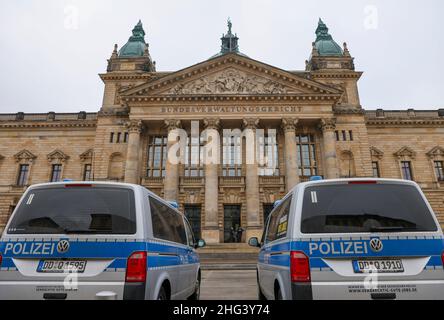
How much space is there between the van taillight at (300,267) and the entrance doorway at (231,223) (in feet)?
75.8

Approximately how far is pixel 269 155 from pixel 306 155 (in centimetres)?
394

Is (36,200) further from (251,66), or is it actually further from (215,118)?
(251,66)

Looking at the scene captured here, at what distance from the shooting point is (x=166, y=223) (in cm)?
530

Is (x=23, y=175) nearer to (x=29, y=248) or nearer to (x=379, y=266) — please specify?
(x=29, y=248)

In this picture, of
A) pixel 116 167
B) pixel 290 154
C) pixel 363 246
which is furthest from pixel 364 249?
pixel 116 167

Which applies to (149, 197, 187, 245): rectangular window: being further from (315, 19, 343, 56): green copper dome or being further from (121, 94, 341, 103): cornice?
(315, 19, 343, 56): green copper dome

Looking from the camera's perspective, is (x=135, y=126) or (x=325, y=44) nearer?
(x=135, y=126)

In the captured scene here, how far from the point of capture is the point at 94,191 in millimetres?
4219

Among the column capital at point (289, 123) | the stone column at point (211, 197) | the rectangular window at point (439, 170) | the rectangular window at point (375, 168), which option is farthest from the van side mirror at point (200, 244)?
the rectangular window at point (439, 170)

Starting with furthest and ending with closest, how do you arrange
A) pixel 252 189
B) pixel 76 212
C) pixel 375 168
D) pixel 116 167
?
pixel 375 168
pixel 116 167
pixel 252 189
pixel 76 212

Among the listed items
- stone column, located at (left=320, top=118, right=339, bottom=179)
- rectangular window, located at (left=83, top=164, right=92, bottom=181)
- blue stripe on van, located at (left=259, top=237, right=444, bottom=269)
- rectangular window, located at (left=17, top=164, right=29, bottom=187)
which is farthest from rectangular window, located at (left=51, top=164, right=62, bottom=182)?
blue stripe on van, located at (left=259, top=237, right=444, bottom=269)

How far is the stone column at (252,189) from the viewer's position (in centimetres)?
2438

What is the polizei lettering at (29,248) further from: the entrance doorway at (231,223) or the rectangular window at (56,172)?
the rectangular window at (56,172)

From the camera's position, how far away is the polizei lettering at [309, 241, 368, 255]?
11.9 feet
